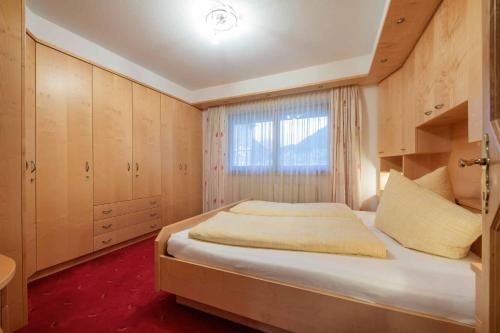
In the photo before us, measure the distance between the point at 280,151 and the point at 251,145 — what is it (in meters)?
0.53

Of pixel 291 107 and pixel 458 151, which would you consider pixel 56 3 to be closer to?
pixel 291 107

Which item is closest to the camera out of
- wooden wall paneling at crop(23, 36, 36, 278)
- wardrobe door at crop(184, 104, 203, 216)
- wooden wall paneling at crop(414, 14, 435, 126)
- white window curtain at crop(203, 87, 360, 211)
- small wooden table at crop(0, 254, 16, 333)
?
small wooden table at crop(0, 254, 16, 333)

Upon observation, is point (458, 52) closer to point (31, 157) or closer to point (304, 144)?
point (304, 144)

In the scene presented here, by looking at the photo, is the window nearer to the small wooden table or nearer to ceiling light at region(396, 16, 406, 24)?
ceiling light at region(396, 16, 406, 24)

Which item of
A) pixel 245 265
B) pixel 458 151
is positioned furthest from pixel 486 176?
pixel 458 151

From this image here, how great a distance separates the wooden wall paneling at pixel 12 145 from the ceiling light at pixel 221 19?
51.6 inches

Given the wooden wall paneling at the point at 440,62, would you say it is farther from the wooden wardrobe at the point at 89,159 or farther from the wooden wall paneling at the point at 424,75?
the wooden wardrobe at the point at 89,159

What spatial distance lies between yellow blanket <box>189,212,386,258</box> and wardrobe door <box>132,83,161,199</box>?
1551 mm

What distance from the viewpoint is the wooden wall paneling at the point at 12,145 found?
1.17m

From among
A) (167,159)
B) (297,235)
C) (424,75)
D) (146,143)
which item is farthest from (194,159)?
(424,75)

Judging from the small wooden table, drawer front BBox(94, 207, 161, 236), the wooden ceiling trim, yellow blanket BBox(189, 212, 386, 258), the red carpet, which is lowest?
the red carpet

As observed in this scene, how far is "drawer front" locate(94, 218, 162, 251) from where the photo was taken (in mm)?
2287

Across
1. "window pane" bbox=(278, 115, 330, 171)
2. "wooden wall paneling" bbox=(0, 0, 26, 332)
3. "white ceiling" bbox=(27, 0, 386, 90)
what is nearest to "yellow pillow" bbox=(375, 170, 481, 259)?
"window pane" bbox=(278, 115, 330, 171)

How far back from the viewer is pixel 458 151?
1687 mm
